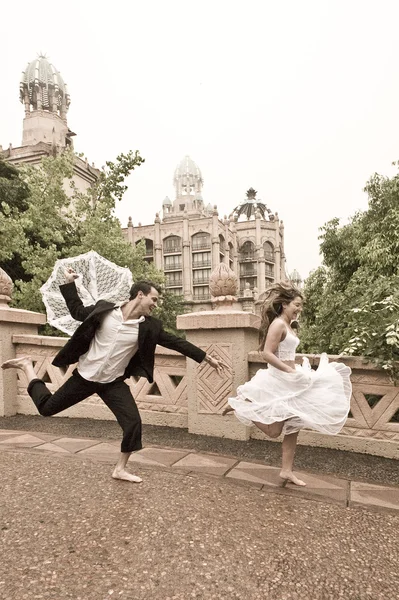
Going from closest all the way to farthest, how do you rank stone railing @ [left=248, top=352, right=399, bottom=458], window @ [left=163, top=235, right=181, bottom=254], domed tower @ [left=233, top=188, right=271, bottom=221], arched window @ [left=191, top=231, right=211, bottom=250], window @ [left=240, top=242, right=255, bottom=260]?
stone railing @ [left=248, top=352, right=399, bottom=458], arched window @ [left=191, top=231, right=211, bottom=250], window @ [left=163, top=235, right=181, bottom=254], window @ [left=240, top=242, right=255, bottom=260], domed tower @ [left=233, top=188, right=271, bottom=221]

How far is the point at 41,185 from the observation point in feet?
57.0

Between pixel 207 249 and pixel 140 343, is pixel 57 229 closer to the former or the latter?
pixel 140 343

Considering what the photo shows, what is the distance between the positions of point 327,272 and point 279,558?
1280 cm

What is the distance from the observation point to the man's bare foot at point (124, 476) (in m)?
3.58

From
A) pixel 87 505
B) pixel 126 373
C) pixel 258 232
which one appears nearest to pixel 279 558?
pixel 87 505

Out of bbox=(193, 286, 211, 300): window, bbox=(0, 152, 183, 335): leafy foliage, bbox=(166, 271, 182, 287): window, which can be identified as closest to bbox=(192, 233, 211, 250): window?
bbox=(166, 271, 182, 287): window

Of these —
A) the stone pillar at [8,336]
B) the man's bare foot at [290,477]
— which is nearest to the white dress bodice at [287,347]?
the man's bare foot at [290,477]

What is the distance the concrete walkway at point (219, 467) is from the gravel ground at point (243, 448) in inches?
8.8

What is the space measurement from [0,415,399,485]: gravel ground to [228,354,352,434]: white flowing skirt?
35.1 inches

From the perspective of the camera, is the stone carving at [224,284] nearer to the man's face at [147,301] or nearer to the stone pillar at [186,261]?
the man's face at [147,301]

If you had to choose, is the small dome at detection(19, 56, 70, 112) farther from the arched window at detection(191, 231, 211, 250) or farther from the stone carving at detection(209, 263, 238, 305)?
the stone carving at detection(209, 263, 238, 305)

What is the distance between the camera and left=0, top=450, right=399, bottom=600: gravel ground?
7.09 ft

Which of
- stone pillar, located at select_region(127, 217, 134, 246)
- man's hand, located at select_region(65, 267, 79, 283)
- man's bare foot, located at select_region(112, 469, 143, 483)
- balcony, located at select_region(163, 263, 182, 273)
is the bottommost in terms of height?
man's bare foot, located at select_region(112, 469, 143, 483)

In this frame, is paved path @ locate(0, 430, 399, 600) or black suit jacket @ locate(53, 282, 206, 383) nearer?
paved path @ locate(0, 430, 399, 600)
